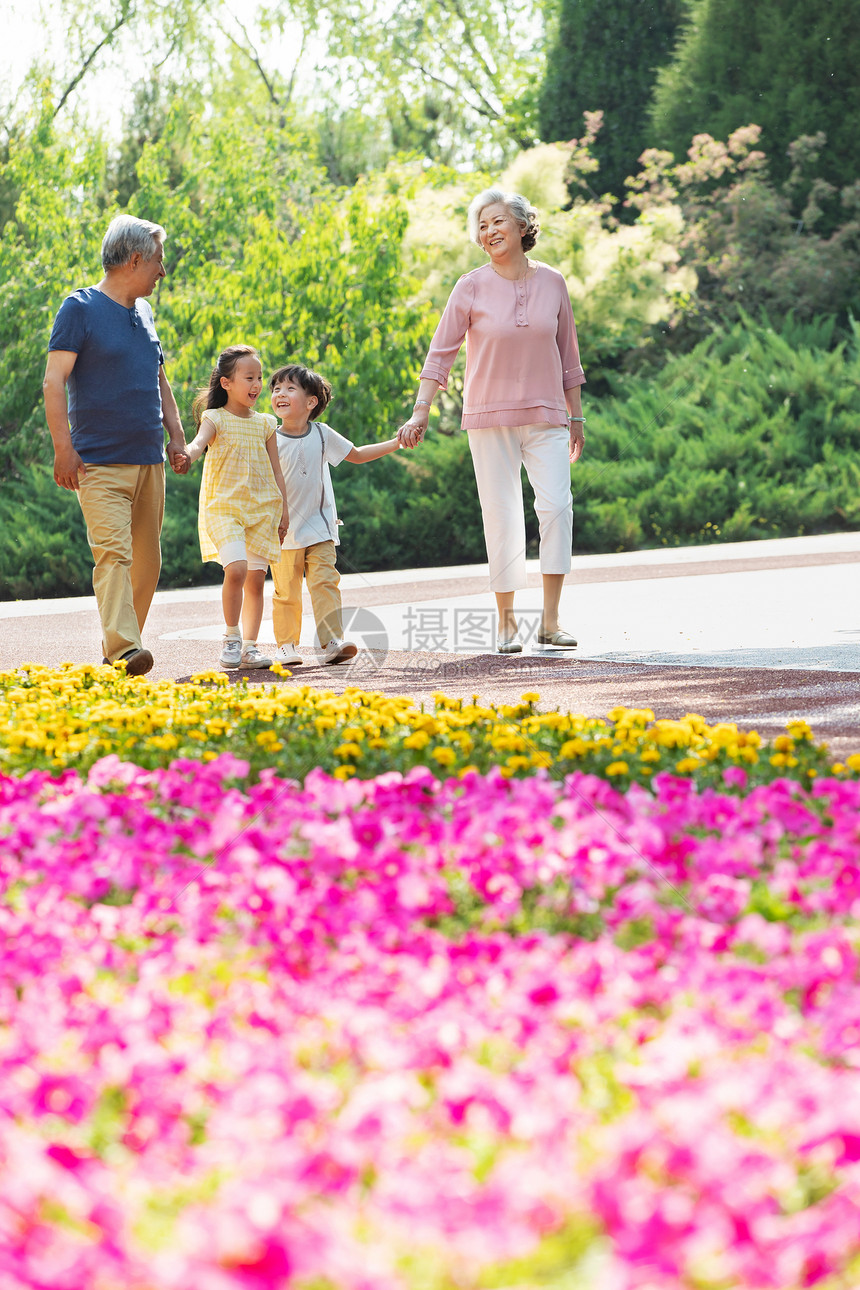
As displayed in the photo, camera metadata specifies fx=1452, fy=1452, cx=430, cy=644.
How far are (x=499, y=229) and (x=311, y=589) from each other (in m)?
1.93

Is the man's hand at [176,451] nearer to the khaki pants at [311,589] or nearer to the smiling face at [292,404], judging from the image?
the smiling face at [292,404]

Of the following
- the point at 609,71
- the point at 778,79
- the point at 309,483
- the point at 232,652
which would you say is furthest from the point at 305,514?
the point at 609,71

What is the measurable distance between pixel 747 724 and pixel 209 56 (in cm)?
2722

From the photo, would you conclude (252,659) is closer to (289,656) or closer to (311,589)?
(289,656)

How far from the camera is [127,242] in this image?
6133mm

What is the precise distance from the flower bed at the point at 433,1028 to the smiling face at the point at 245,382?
11.2 ft

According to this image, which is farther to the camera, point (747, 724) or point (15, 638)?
point (15, 638)

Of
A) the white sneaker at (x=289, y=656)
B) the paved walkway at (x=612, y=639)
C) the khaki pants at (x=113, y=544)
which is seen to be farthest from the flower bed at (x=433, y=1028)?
the white sneaker at (x=289, y=656)

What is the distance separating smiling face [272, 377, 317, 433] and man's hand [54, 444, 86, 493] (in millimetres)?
1237

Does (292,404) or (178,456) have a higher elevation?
(292,404)

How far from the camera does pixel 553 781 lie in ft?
11.9

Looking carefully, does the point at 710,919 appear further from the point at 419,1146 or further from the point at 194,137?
the point at 194,137

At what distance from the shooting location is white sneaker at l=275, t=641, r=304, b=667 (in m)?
6.89

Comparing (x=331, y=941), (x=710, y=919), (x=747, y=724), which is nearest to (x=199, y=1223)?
(x=331, y=941)
